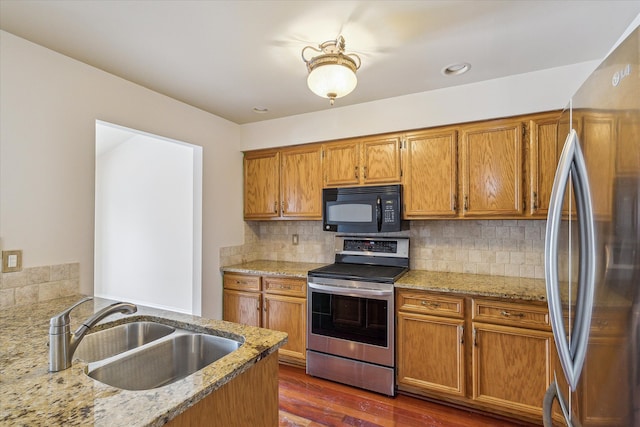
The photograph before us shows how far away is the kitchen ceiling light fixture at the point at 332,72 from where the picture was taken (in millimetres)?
1771

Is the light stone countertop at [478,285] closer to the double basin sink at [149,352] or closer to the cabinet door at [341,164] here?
the cabinet door at [341,164]

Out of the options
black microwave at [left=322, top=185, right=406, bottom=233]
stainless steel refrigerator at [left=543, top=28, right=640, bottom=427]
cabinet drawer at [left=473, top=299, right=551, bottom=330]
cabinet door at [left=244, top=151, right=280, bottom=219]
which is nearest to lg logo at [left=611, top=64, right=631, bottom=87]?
stainless steel refrigerator at [left=543, top=28, right=640, bottom=427]

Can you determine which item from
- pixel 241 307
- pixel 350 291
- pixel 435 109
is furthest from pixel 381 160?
pixel 241 307

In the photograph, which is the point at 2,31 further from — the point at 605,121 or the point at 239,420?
the point at 605,121

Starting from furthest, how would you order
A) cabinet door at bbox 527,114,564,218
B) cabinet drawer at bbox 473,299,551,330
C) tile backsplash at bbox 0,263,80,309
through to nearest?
cabinet door at bbox 527,114,564,218 → cabinet drawer at bbox 473,299,551,330 → tile backsplash at bbox 0,263,80,309

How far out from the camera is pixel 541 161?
2.28 metres

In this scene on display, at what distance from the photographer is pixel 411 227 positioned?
9.80 ft

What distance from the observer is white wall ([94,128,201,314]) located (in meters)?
3.94

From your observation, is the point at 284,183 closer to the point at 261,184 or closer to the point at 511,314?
the point at 261,184

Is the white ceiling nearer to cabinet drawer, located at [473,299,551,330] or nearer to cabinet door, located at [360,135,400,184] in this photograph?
cabinet door, located at [360,135,400,184]

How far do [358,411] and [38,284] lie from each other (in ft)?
7.36

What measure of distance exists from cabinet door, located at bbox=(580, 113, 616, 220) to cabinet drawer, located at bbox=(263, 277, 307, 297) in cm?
229

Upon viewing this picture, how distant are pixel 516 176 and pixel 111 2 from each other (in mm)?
2725

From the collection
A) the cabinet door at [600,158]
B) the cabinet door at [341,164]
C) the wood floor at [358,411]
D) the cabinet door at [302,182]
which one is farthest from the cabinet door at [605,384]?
the cabinet door at [302,182]
